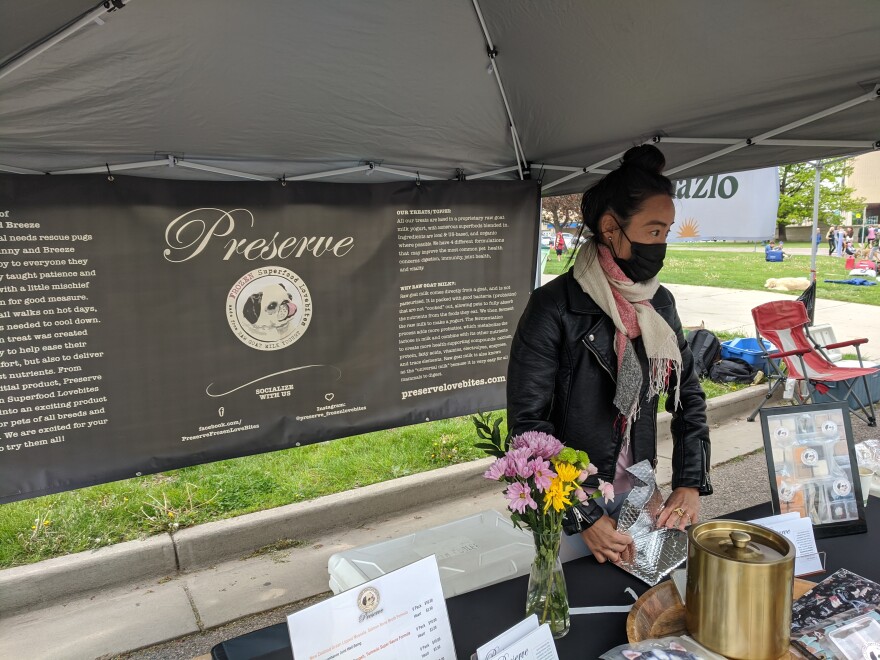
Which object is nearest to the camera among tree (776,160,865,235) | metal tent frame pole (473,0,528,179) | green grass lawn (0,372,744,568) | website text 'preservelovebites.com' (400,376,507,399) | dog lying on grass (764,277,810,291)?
metal tent frame pole (473,0,528,179)

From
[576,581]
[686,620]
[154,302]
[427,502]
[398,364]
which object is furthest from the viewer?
[427,502]

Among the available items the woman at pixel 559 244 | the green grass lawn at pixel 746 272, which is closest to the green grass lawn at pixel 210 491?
the green grass lawn at pixel 746 272

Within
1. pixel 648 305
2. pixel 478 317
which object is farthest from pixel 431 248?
pixel 648 305

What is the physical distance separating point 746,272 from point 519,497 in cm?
1983

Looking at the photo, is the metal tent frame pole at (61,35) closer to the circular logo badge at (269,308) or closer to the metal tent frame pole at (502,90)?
the metal tent frame pole at (502,90)

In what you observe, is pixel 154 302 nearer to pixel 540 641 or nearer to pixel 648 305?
pixel 648 305

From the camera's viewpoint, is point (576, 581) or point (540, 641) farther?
point (576, 581)

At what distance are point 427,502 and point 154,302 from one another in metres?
2.15

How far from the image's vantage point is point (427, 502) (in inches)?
152

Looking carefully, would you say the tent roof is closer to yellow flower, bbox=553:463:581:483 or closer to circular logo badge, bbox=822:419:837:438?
circular logo badge, bbox=822:419:837:438

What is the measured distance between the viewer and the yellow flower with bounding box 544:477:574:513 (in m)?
1.06

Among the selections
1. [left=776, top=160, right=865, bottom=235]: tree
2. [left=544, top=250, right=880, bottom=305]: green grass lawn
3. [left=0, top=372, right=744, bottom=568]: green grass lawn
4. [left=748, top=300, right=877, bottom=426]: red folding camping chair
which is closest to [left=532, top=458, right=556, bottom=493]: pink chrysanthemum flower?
[left=0, top=372, right=744, bottom=568]: green grass lawn

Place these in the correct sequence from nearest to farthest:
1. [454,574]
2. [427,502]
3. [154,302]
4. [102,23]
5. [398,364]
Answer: [102,23]
[454,574]
[154,302]
[398,364]
[427,502]

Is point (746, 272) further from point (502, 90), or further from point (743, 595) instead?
point (743, 595)
